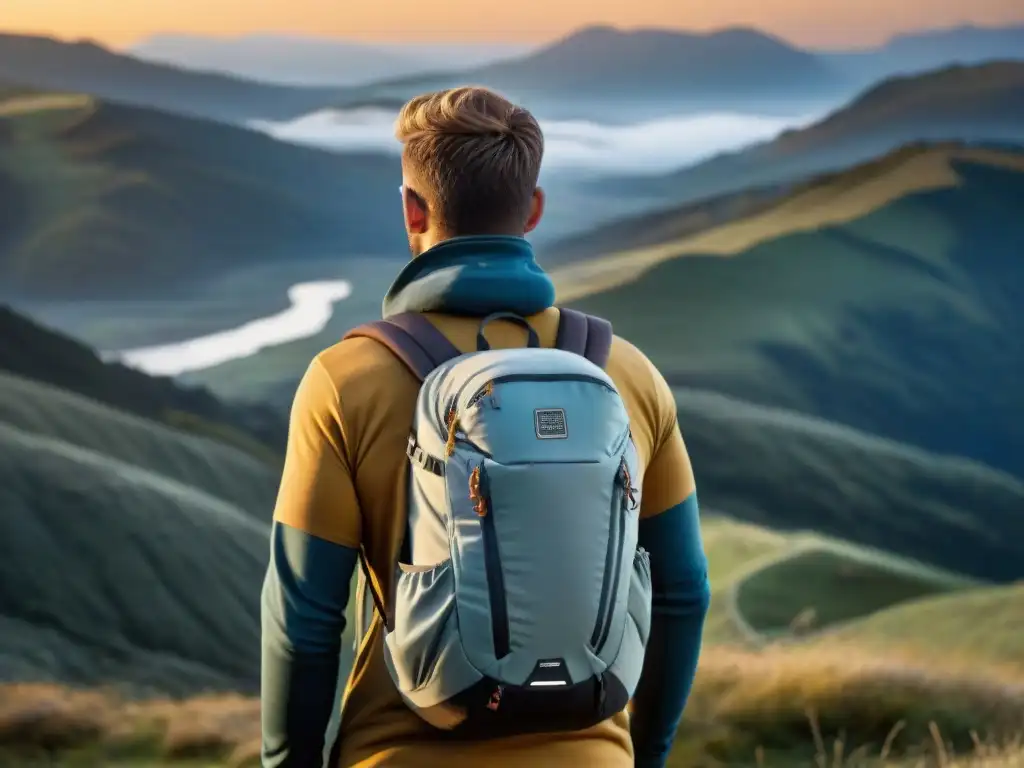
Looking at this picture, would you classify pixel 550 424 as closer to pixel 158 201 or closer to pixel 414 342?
pixel 414 342

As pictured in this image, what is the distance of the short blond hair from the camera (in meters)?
1.85

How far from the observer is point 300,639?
1846 millimetres

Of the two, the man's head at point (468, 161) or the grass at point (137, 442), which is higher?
the man's head at point (468, 161)

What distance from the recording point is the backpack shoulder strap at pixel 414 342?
181 cm

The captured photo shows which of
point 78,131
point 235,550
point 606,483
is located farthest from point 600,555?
point 78,131

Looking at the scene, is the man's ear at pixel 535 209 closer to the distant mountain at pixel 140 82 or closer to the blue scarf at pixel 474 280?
the blue scarf at pixel 474 280

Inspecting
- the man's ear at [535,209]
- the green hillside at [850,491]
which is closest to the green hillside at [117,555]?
the man's ear at [535,209]

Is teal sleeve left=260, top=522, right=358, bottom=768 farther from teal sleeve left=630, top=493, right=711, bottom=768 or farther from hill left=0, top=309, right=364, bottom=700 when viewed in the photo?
hill left=0, top=309, right=364, bottom=700

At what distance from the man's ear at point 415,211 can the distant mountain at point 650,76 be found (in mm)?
27788

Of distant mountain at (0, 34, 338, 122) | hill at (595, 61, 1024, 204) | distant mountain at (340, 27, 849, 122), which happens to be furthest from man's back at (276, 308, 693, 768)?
hill at (595, 61, 1024, 204)

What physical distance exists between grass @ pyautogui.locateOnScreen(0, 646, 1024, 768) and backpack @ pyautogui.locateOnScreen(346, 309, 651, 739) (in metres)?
3.05

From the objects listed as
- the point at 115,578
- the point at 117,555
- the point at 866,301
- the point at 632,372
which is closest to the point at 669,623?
the point at 632,372

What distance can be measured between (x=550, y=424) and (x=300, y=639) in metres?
0.51

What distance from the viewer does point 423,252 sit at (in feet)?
6.30
